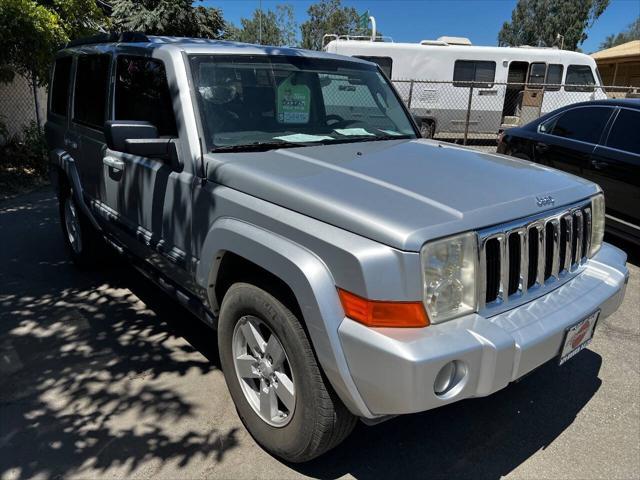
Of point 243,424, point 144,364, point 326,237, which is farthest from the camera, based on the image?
point 144,364

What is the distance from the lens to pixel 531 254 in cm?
242

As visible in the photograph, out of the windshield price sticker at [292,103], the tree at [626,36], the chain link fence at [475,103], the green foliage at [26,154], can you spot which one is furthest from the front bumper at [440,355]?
the tree at [626,36]

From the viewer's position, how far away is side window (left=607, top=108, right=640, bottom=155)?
17.9ft

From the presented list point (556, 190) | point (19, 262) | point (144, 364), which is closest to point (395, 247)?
point (556, 190)

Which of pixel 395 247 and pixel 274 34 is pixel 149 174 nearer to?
pixel 395 247

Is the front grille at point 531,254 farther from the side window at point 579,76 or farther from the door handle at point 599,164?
the side window at point 579,76

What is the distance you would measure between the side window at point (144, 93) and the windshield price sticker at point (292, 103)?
0.67 meters

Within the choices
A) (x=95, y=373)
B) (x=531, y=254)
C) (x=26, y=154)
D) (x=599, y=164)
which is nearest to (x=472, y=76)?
(x=599, y=164)

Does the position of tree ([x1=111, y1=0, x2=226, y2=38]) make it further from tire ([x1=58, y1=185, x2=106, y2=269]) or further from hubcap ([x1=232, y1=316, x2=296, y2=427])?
hubcap ([x1=232, y1=316, x2=296, y2=427])

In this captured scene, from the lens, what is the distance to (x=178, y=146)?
9.59 ft

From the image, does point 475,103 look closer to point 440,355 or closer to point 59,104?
point 59,104

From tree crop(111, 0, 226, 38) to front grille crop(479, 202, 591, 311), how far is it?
60.8ft

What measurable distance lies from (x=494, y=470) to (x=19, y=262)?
15.9 ft

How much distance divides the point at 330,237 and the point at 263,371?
881mm
